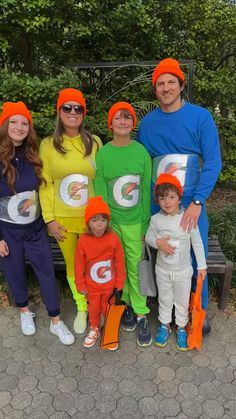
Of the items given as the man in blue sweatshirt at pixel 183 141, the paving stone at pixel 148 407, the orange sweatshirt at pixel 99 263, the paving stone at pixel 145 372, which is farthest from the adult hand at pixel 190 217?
the paving stone at pixel 148 407

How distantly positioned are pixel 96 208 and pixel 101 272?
533 millimetres

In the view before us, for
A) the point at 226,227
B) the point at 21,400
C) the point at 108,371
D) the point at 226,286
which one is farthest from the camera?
the point at 226,227

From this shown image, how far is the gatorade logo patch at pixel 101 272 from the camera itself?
2.78 metres

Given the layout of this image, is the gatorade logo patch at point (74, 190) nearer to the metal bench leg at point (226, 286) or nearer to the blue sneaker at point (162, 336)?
the blue sneaker at point (162, 336)

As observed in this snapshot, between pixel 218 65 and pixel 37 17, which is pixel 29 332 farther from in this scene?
pixel 218 65

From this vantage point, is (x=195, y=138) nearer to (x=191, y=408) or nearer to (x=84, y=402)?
(x=191, y=408)

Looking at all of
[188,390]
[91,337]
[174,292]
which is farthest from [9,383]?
[174,292]

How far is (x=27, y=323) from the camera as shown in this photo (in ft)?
10.2

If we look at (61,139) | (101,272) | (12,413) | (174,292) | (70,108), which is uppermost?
→ (70,108)

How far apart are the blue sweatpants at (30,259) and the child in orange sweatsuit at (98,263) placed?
0.28 metres

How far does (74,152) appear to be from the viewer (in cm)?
272

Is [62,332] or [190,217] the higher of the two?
[190,217]

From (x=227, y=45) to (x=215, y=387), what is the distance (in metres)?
4.55

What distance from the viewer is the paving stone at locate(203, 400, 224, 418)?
233 cm
